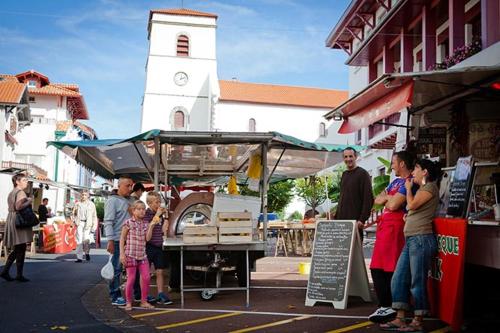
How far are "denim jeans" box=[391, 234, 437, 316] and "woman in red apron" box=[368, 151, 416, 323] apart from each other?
1.48 feet

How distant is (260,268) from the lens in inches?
553

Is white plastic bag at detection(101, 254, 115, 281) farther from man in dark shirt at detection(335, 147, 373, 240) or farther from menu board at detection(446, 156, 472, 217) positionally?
menu board at detection(446, 156, 472, 217)

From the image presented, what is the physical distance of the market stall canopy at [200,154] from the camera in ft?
30.2

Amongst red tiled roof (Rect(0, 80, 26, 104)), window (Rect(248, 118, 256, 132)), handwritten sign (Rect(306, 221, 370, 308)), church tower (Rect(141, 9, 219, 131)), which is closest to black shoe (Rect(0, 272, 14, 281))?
handwritten sign (Rect(306, 221, 370, 308))

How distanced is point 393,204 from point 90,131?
58.4 meters

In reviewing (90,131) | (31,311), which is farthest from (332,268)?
(90,131)

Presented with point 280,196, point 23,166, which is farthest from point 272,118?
point 23,166

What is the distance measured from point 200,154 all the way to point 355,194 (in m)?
3.88

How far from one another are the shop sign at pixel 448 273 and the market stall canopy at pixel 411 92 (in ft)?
4.73

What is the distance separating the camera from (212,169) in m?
13.1

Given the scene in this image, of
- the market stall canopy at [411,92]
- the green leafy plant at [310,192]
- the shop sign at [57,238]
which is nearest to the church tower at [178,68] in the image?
the green leafy plant at [310,192]

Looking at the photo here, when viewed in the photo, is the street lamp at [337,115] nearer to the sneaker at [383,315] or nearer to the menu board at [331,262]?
the menu board at [331,262]

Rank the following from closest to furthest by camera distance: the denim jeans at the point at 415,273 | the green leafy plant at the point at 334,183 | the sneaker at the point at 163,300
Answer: the denim jeans at the point at 415,273, the sneaker at the point at 163,300, the green leafy plant at the point at 334,183

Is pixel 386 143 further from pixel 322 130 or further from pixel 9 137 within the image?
pixel 322 130
